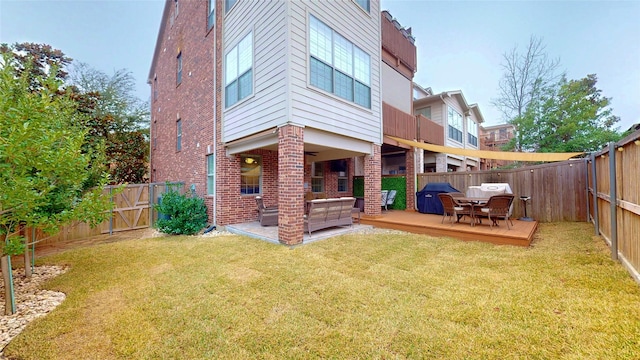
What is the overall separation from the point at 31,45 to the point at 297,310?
54.8ft

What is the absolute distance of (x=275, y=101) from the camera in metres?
6.18

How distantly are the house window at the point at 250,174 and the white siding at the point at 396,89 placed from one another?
6055mm

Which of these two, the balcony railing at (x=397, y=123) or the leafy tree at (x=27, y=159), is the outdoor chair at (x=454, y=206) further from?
the leafy tree at (x=27, y=159)

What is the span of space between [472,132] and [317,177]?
13996 mm

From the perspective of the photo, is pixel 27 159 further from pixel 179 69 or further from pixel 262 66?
pixel 179 69

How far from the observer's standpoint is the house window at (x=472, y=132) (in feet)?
58.3

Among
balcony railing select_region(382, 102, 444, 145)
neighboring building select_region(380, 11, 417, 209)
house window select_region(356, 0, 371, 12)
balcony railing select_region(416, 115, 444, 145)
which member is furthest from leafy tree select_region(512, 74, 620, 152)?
house window select_region(356, 0, 371, 12)

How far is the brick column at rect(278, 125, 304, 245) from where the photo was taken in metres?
5.85

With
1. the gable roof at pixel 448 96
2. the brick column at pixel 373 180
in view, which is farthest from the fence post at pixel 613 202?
the gable roof at pixel 448 96

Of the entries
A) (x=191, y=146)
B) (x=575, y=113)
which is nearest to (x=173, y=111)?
(x=191, y=146)

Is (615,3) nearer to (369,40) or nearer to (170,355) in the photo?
(369,40)

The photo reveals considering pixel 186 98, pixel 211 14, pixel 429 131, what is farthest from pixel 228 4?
pixel 429 131

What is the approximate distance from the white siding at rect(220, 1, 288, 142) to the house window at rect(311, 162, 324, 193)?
14.1 ft

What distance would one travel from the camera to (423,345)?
230 cm
